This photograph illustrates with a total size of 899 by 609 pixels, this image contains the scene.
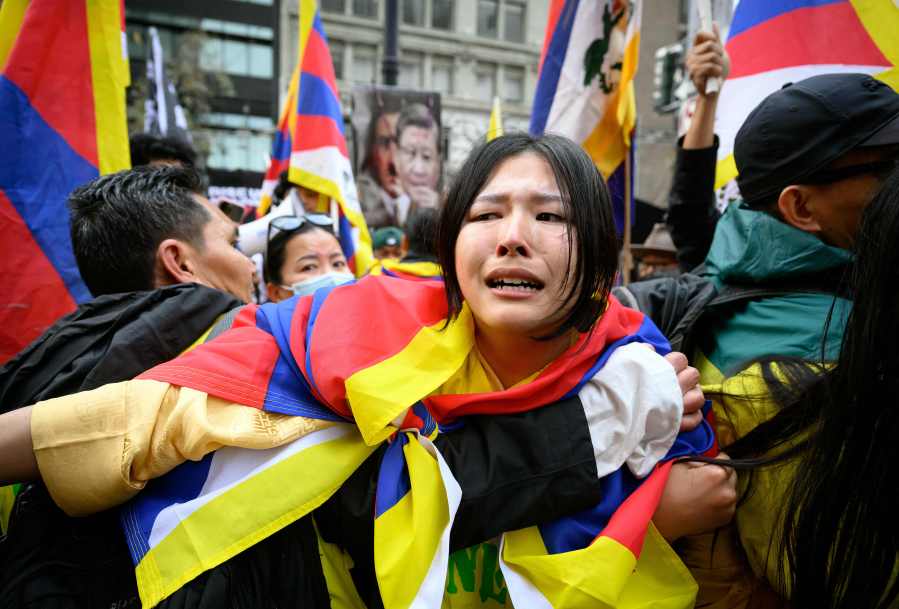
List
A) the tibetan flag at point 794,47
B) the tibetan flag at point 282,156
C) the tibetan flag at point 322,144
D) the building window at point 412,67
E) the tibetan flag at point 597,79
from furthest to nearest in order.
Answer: the building window at point 412,67 → the tibetan flag at point 282,156 → the tibetan flag at point 322,144 → the tibetan flag at point 597,79 → the tibetan flag at point 794,47

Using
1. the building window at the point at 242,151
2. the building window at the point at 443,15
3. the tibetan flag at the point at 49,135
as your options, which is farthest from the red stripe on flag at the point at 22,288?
the building window at the point at 443,15

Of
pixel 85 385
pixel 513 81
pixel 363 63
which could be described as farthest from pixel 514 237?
pixel 513 81

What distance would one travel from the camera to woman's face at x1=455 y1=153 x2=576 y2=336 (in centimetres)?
129

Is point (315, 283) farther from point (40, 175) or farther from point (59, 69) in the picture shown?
point (59, 69)

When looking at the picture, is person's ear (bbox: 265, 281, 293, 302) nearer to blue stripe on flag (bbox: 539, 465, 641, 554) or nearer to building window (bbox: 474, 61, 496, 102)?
blue stripe on flag (bbox: 539, 465, 641, 554)

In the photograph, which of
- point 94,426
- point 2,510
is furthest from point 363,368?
point 2,510

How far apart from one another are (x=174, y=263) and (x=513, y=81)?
3391 centimetres

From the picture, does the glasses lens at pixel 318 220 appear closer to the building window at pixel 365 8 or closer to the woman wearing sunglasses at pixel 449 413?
the woman wearing sunglasses at pixel 449 413

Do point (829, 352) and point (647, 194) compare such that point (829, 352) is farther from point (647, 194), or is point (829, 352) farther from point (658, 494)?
point (647, 194)

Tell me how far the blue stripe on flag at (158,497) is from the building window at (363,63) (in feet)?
105

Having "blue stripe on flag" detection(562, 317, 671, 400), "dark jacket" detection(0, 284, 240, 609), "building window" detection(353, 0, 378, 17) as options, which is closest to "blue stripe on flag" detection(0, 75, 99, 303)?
"dark jacket" detection(0, 284, 240, 609)

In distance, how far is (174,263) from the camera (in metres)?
1.95

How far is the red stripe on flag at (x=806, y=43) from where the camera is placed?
87.3 inches

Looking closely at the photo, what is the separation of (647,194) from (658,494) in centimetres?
2482
